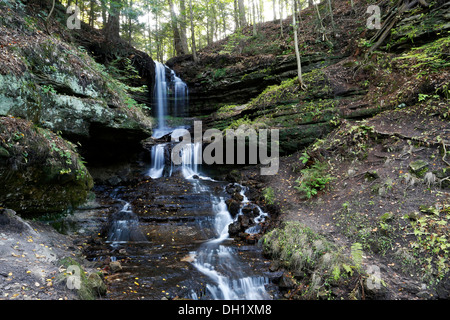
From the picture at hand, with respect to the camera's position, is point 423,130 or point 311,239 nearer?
point 311,239

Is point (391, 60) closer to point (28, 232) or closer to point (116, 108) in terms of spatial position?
point (116, 108)

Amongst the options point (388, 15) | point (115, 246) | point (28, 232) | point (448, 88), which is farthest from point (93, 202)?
point (388, 15)

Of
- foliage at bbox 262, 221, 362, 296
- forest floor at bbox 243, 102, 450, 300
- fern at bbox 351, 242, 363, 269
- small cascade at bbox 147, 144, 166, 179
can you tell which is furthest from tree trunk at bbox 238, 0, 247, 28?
fern at bbox 351, 242, 363, 269

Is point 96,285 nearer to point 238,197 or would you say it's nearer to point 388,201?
point 238,197

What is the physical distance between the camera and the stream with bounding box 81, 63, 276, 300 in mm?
4820

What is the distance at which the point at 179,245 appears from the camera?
21.5ft

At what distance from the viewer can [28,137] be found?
5.26 m

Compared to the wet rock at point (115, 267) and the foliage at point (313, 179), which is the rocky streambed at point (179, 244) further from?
the foliage at point (313, 179)

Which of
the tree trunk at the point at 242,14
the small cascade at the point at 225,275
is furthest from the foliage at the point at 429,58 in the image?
the tree trunk at the point at 242,14

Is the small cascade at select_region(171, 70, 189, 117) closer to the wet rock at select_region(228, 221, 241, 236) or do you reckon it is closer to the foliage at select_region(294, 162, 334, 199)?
the foliage at select_region(294, 162, 334, 199)

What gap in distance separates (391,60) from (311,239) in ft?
27.1

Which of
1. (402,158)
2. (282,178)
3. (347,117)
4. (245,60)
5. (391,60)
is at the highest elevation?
(245,60)

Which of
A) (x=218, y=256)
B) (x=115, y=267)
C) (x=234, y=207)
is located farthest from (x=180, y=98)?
(x=115, y=267)

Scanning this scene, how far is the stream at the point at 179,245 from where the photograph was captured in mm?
4820
